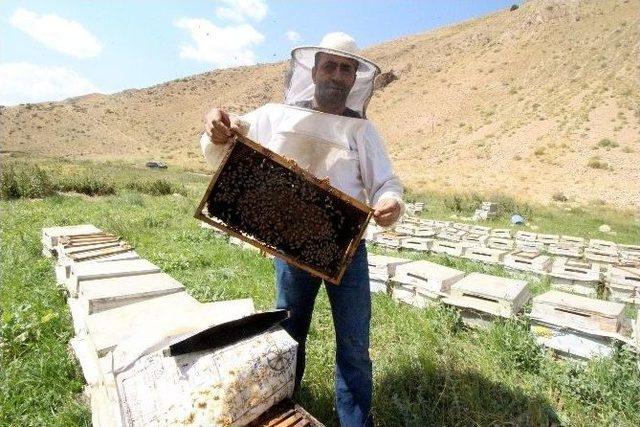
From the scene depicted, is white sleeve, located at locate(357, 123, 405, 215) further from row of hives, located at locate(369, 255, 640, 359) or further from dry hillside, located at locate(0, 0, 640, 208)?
dry hillside, located at locate(0, 0, 640, 208)

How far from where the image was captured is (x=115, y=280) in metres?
4.02

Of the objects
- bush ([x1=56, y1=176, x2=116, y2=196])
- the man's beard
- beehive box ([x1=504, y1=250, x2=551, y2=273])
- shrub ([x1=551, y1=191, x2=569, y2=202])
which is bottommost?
beehive box ([x1=504, y1=250, x2=551, y2=273])

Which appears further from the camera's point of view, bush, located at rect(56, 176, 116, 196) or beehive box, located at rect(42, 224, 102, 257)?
bush, located at rect(56, 176, 116, 196)

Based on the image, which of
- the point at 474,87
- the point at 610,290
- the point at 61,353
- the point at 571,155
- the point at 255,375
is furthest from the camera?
the point at 474,87

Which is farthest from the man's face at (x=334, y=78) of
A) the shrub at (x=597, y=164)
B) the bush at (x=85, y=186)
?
the shrub at (x=597, y=164)

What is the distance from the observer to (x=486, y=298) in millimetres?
4395

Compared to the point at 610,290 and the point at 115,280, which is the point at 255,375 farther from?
the point at 610,290

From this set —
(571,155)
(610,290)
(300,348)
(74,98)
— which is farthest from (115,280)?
(74,98)

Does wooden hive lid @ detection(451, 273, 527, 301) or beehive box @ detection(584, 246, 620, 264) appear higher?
wooden hive lid @ detection(451, 273, 527, 301)

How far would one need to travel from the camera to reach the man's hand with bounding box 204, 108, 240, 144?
2486 mm

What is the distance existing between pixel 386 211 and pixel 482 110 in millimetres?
39689

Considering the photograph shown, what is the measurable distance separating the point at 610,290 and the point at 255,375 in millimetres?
5826

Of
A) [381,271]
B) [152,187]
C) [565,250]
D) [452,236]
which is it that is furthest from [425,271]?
[152,187]

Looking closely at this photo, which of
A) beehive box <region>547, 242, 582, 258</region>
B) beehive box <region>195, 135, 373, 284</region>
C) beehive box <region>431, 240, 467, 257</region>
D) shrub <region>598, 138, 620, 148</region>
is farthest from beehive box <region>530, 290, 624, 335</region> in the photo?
shrub <region>598, 138, 620, 148</region>
